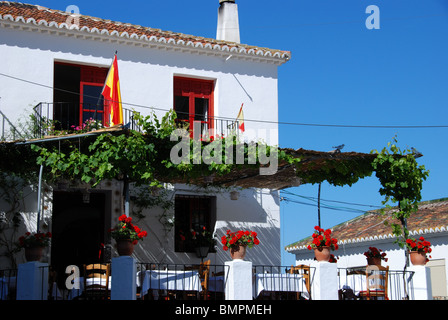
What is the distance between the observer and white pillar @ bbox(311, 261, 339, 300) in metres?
11.4

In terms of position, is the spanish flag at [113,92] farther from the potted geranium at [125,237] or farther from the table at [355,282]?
the table at [355,282]

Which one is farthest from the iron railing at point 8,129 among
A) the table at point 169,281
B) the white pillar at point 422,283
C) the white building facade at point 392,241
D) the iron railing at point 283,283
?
the white pillar at point 422,283

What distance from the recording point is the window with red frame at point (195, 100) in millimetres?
16250

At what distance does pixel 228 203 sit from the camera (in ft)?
53.2

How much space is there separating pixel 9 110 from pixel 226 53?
5658 millimetres

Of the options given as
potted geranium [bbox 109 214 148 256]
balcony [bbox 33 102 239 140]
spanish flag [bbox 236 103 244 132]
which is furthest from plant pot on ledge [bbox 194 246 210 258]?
potted geranium [bbox 109 214 148 256]

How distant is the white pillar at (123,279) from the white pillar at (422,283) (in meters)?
5.85

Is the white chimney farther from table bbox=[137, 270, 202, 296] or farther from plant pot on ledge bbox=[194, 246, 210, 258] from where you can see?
table bbox=[137, 270, 202, 296]

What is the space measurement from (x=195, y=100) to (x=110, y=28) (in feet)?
9.25

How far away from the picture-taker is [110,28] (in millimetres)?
15680

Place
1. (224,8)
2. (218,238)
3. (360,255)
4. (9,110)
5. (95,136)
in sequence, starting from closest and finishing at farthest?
(95,136) < (9,110) < (218,238) < (224,8) < (360,255)
